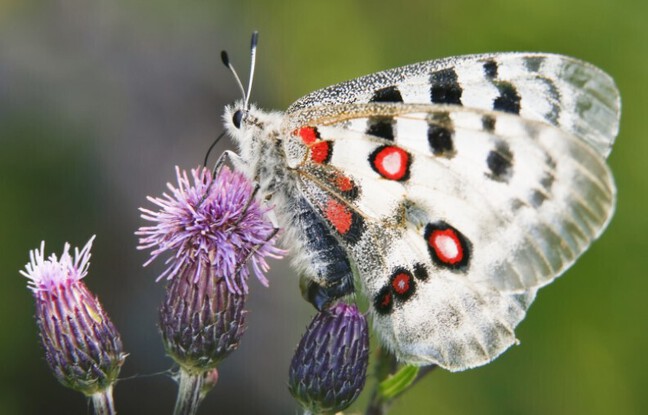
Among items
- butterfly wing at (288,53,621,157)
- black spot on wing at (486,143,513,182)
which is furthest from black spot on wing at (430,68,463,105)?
black spot on wing at (486,143,513,182)

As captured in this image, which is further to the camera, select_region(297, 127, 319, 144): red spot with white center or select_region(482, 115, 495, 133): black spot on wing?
select_region(297, 127, 319, 144): red spot with white center

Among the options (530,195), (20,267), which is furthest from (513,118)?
(20,267)

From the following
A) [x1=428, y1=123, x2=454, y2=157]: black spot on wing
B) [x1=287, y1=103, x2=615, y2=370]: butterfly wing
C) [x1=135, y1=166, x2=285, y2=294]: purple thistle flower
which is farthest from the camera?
[x1=135, y1=166, x2=285, y2=294]: purple thistle flower

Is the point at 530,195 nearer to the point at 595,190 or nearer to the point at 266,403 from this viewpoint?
the point at 595,190

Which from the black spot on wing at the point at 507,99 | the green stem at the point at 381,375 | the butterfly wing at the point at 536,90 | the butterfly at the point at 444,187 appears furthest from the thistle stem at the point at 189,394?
the black spot on wing at the point at 507,99

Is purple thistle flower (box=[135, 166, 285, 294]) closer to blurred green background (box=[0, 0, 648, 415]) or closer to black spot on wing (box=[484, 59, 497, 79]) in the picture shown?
black spot on wing (box=[484, 59, 497, 79])

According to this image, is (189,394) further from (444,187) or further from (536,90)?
(536,90)
